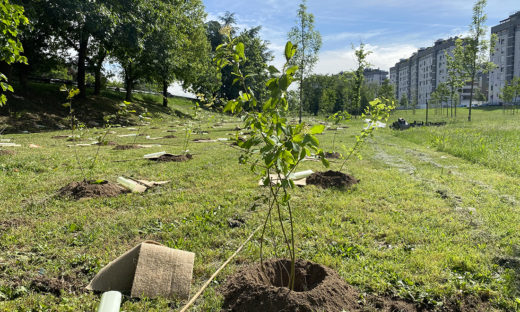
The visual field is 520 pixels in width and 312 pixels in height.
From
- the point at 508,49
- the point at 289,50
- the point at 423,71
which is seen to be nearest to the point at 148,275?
the point at 289,50

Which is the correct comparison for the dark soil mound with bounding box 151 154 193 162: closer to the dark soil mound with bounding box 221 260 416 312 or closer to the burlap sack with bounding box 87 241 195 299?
the burlap sack with bounding box 87 241 195 299

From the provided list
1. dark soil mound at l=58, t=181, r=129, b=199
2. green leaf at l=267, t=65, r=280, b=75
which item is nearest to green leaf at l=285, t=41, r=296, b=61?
green leaf at l=267, t=65, r=280, b=75

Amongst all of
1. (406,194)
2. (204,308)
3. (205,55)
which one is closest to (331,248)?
(204,308)

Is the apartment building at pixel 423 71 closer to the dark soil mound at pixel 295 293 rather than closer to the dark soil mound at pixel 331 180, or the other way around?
the dark soil mound at pixel 331 180

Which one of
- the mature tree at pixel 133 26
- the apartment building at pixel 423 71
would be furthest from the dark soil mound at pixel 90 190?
the apartment building at pixel 423 71

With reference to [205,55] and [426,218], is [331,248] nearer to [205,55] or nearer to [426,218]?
[426,218]

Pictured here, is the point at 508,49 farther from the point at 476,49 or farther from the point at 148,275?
the point at 148,275

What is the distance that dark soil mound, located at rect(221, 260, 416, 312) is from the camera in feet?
7.80

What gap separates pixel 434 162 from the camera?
9484mm

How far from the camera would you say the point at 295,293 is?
2426 millimetres

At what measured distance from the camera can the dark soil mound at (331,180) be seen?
6254 mm

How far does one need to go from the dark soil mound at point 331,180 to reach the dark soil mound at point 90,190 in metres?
3.41

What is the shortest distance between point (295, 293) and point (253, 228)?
5.84 ft

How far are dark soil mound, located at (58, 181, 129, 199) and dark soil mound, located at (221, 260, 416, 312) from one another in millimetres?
3367
